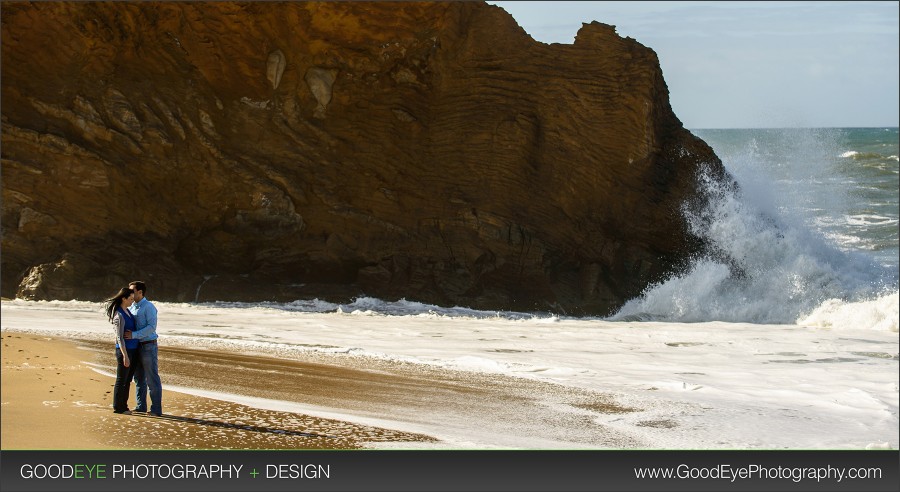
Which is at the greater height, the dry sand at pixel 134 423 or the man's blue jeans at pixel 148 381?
the man's blue jeans at pixel 148 381

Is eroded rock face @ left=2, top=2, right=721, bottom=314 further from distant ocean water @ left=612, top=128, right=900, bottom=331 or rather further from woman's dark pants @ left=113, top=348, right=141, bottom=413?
woman's dark pants @ left=113, top=348, right=141, bottom=413

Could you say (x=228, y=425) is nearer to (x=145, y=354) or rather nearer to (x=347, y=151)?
(x=145, y=354)

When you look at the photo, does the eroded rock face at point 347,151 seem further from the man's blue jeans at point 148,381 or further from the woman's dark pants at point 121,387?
the woman's dark pants at point 121,387

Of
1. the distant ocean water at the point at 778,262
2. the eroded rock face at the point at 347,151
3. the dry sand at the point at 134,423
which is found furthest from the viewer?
the eroded rock face at the point at 347,151

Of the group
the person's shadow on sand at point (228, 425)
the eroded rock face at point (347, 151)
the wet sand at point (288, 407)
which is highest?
the eroded rock face at point (347, 151)

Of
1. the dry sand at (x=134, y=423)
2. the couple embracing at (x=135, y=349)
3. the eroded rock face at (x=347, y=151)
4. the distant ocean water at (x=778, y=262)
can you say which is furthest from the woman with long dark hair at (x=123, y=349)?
the distant ocean water at (x=778, y=262)

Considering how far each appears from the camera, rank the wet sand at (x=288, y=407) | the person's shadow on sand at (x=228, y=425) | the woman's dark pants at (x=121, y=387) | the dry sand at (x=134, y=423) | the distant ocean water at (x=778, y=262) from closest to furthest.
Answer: the dry sand at (x=134, y=423) → the wet sand at (x=288, y=407) → the person's shadow on sand at (x=228, y=425) → the woman's dark pants at (x=121, y=387) → the distant ocean water at (x=778, y=262)

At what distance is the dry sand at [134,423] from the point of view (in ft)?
20.0

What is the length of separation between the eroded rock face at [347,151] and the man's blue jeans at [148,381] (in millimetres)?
6874

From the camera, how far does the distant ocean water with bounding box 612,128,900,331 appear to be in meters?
13.4

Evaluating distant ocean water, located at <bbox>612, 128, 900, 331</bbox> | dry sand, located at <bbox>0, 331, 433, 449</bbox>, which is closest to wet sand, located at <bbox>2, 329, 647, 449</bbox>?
dry sand, located at <bbox>0, 331, 433, 449</bbox>

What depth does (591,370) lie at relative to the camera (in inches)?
362

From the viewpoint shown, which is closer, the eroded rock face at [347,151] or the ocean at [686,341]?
the ocean at [686,341]

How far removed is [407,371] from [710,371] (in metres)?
2.83
